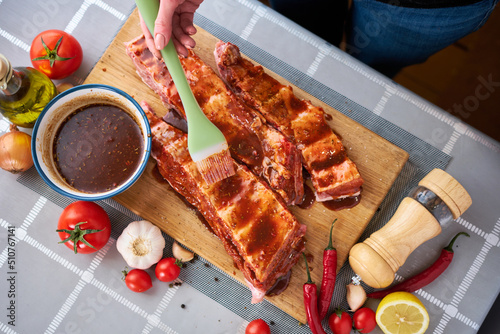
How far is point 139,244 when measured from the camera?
262 centimetres

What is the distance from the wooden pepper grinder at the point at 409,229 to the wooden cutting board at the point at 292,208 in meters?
0.19

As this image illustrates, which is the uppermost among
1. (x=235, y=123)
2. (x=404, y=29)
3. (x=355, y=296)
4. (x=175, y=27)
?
(x=404, y=29)

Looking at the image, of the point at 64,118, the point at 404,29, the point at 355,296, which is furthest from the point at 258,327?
the point at 404,29

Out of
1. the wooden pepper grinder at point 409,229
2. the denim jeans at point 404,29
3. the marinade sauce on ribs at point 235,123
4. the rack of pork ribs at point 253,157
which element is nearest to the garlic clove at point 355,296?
the wooden pepper grinder at point 409,229

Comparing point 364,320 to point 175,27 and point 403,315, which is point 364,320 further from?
point 175,27

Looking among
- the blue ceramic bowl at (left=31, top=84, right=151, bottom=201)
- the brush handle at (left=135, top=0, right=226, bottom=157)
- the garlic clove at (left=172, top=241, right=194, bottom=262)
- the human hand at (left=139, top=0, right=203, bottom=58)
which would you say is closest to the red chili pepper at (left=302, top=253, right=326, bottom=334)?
the garlic clove at (left=172, top=241, right=194, bottom=262)

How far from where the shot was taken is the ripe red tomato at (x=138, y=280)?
2.62 meters

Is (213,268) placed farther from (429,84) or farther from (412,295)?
(429,84)

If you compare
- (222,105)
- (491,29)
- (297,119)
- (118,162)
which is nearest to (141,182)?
(118,162)

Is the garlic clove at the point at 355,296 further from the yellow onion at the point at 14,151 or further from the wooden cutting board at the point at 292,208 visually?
the yellow onion at the point at 14,151

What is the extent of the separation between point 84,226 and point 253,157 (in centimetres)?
116

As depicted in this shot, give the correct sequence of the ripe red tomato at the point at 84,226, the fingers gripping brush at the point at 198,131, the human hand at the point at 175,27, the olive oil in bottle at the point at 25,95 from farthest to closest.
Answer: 1. the ripe red tomato at the point at 84,226
2. the olive oil in bottle at the point at 25,95
3. the fingers gripping brush at the point at 198,131
4. the human hand at the point at 175,27

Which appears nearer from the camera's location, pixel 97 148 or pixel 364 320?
pixel 97 148

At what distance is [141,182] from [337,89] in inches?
60.4
